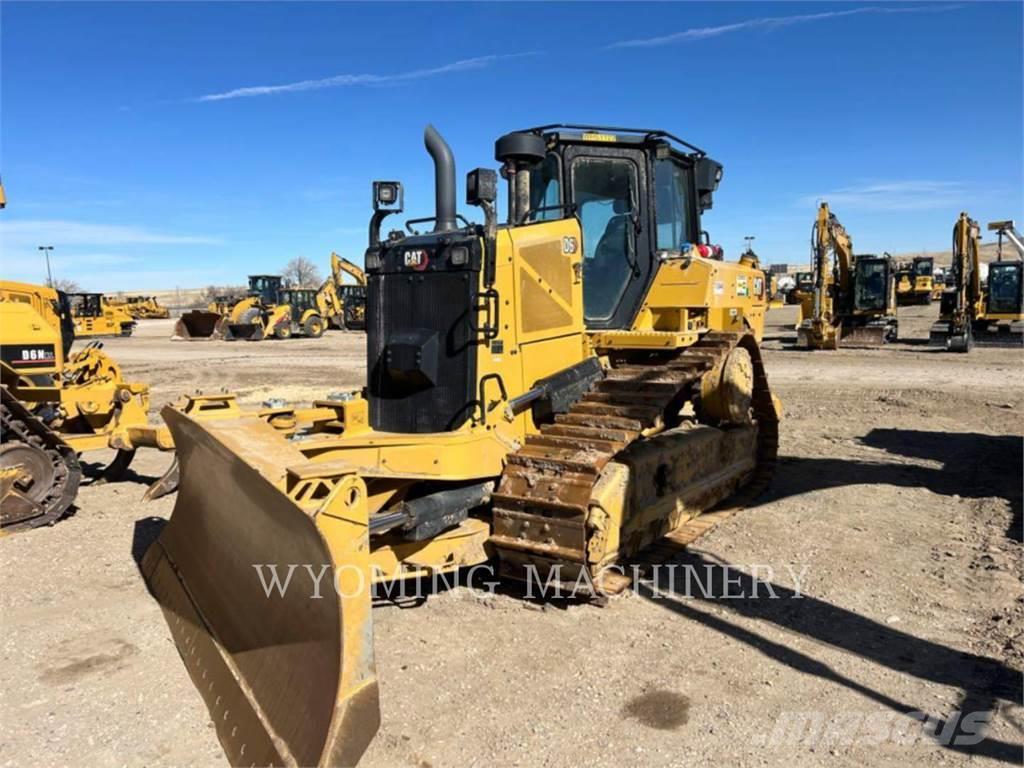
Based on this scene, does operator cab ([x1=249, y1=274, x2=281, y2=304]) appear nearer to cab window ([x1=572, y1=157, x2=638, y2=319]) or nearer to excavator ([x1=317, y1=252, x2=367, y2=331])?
excavator ([x1=317, y1=252, x2=367, y2=331])

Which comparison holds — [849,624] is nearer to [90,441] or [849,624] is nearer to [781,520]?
[781,520]

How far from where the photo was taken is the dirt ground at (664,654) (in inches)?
127

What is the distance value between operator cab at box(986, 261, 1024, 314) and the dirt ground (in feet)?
67.5

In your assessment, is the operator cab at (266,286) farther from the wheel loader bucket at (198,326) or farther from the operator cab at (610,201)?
the operator cab at (610,201)

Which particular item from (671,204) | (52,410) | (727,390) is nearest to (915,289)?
(671,204)

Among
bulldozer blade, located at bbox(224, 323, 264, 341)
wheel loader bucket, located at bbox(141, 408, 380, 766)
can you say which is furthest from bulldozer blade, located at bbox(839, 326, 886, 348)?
bulldozer blade, located at bbox(224, 323, 264, 341)

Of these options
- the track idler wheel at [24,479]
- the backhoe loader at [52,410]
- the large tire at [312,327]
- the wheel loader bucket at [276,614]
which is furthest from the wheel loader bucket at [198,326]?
the wheel loader bucket at [276,614]

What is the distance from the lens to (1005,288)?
24.5 m

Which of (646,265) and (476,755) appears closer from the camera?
(476,755)

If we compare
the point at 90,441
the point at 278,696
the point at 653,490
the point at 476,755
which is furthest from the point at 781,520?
the point at 90,441

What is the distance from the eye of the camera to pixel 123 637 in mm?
4305

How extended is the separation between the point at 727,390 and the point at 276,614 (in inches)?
158

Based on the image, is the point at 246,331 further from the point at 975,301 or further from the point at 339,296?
the point at 975,301

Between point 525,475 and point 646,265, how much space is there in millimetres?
2388
